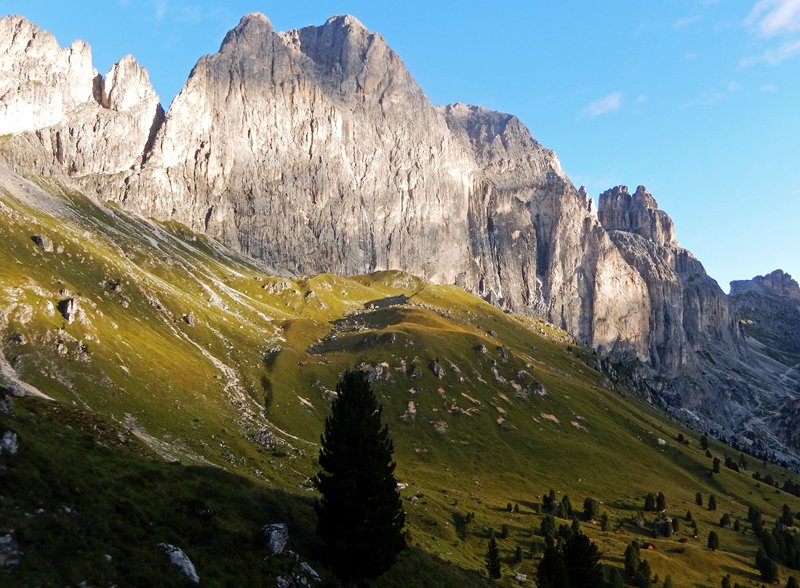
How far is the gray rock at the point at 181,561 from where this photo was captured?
94.1 ft

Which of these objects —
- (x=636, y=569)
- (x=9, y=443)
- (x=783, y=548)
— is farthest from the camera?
(x=783, y=548)

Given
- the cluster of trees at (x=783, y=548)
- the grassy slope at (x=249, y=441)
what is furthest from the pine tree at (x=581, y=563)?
the cluster of trees at (x=783, y=548)

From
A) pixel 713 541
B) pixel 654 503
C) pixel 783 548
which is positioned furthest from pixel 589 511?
pixel 783 548

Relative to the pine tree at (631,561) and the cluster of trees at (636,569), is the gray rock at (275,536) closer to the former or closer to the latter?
the cluster of trees at (636,569)

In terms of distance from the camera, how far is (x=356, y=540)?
3728 centimetres

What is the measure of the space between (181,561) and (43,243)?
172468 mm

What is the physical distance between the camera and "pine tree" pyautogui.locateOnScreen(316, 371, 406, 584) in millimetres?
37281

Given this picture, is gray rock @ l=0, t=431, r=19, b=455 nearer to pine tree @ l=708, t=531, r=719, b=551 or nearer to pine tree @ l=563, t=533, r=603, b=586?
pine tree @ l=563, t=533, r=603, b=586

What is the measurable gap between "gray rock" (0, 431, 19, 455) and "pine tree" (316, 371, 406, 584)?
17419 millimetres

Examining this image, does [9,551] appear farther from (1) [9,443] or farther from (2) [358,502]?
(2) [358,502]

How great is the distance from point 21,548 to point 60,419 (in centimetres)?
2063

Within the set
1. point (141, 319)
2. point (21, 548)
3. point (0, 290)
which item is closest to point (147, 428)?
point (0, 290)

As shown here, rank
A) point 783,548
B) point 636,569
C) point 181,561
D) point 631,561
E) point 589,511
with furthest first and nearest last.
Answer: point 589,511
point 783,548
point 631,561
point 636,569
point 181,561

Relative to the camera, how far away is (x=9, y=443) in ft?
96.4
